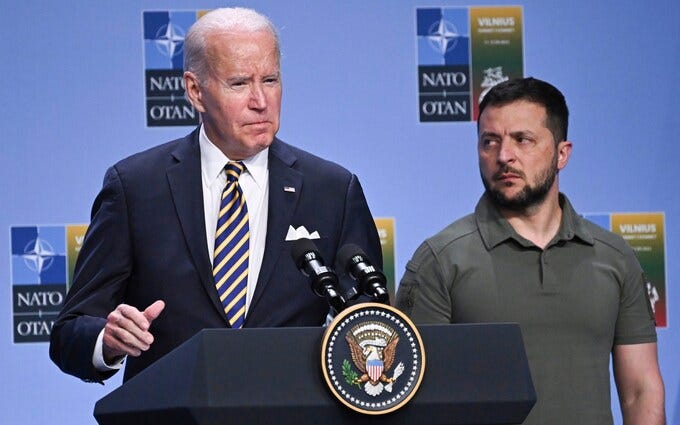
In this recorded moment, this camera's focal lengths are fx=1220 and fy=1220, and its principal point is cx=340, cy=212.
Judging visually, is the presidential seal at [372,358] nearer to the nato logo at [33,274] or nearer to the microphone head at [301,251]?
the microphone head at [301,251]

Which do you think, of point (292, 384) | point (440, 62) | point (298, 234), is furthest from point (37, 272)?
point (292, 384)

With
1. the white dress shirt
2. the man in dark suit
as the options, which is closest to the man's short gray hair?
the man in dark suit

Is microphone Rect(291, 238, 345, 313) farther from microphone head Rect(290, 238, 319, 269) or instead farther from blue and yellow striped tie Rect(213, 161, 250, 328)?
blue and yellow striped tie Rect(213, 161, 250, 328)

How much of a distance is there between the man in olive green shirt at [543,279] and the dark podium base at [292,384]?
2.98 feet

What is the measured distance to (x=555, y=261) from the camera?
2.80 meters

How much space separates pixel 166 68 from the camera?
12.9 ft

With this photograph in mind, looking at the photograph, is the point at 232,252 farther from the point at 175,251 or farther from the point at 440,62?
the point at 440,62

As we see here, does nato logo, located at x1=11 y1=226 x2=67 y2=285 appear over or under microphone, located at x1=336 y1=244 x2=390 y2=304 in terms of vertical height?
under

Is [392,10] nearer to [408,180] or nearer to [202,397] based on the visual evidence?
[408,180]

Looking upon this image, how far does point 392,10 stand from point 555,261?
4.87 ft

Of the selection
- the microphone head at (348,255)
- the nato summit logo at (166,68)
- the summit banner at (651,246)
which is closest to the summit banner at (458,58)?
the summit banner at (651,246)

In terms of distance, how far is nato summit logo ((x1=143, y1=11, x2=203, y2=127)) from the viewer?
3926 mm

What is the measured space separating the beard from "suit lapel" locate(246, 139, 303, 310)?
0.56 m

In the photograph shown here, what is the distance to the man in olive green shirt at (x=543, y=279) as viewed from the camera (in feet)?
8.89
